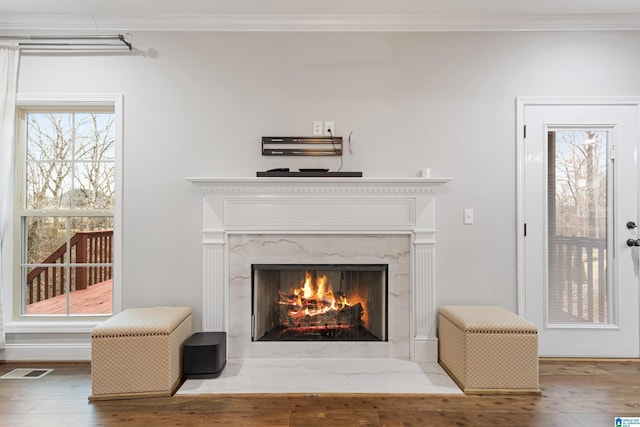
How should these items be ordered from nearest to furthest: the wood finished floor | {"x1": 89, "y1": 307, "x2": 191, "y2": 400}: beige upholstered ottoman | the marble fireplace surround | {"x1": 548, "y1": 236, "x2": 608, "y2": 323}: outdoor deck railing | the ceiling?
the wood finished floor < {"x1": 89, "y1": 307, "x2": 191, "y2": 400}: beige upholstered ottoman < the ceiling < the marble fireplace surround < {"x1": 548, "y1": 236, "x2": 608, "y2": 323}: outdoor deck railing

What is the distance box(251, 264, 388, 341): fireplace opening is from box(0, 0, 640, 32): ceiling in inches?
72.0

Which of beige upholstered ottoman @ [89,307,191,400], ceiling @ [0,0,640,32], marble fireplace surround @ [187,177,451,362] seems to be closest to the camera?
beige upholstered ottoman @ [89,307,191,400]

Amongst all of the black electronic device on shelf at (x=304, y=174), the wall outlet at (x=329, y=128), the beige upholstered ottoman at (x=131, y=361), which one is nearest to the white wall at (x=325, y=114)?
the wall outlet at (x=329, y=128)

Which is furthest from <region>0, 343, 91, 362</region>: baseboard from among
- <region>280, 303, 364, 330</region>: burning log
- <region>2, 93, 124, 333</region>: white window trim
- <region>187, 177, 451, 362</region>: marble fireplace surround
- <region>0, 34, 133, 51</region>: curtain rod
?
<region>0, 34, 133, 51</region>: curtain rod

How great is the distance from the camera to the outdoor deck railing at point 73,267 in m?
3.07

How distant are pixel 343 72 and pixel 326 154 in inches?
24.6

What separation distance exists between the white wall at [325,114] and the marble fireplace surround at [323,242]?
6.3 inches

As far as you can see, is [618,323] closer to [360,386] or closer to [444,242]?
[444,242]

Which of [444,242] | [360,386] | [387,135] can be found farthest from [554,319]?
[387,135]

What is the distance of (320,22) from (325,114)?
2.17 ft

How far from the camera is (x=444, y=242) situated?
2.97 m

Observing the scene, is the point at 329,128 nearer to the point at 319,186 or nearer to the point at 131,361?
the point at 319,186

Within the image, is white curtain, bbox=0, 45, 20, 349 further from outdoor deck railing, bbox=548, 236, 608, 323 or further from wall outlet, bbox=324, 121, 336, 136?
outdoor deck railing, bbox=548, 236, 608, 323

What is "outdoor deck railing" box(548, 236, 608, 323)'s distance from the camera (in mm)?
2984
